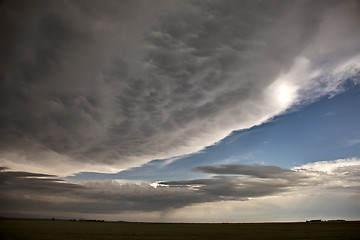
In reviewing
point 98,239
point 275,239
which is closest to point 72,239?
point 98,239

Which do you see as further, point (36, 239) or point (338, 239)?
point (338, 239)

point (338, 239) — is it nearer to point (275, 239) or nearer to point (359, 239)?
point (359, 239)

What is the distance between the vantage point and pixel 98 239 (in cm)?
4497

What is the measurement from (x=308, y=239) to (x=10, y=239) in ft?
180

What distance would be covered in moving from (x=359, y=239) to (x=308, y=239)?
342 inches

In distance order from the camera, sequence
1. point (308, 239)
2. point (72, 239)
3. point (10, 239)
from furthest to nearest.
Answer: point (308, 239)
point (72, 239)
point (10, 239)

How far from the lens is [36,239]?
4097 cm

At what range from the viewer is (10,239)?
1565 inches

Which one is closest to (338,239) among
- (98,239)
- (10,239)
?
(98,239)

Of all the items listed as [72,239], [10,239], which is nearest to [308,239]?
[72,239]

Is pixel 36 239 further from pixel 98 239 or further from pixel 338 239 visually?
pixel 338 239

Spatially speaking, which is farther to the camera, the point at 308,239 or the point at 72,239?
the point at 308,239

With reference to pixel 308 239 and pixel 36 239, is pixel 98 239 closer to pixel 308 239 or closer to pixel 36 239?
pixel 36 239

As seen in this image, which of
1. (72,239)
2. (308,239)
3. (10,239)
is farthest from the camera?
(308,239)
